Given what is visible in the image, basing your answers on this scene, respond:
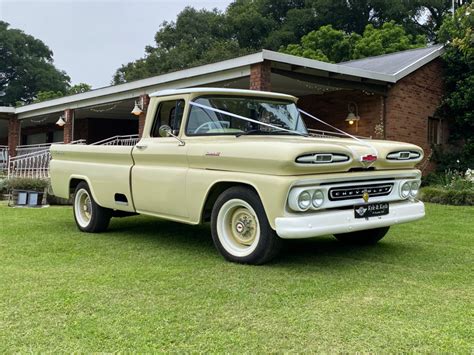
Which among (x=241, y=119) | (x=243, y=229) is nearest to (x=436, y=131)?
(x=241, y=119)

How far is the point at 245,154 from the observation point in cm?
457

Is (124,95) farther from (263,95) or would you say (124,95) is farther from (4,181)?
(263,95)

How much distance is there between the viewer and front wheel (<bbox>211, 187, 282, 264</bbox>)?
454cm

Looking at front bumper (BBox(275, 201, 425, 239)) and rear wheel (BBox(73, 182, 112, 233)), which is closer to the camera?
front bumper (BBox(275, 201, 425, 239))

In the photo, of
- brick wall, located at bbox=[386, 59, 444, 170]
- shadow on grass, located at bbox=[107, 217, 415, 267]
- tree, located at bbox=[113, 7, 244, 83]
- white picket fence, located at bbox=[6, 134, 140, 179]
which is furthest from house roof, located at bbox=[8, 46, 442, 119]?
tree, located at bbox=[113, 7, 244, 83]

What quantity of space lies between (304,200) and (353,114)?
10549 mm

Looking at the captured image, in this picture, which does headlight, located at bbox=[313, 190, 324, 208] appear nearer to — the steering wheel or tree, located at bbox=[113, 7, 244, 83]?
the steering wheel

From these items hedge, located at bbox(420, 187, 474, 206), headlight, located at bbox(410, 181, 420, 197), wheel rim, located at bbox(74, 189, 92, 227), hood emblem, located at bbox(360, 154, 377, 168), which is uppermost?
hood emblem, located at bbox(360, 154, 377, 168)

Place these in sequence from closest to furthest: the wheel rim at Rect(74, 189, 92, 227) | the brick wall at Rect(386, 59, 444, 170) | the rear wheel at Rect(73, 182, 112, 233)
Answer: the rear wheel at Rect(73, 182, 112, 233) → the wheel rim at Rect(74, 189, 92, 227) → the brick wall at Rect(386, 59, 444, 170)

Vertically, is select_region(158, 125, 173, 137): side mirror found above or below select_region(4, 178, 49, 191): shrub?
above

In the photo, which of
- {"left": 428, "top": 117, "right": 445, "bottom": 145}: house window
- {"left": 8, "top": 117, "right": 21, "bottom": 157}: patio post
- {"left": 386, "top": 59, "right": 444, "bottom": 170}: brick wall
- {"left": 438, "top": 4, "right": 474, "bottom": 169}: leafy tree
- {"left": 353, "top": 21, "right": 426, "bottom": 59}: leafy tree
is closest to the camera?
{"left": 386, "top": 59, "right": 444, "bottom": 170}: brick wall

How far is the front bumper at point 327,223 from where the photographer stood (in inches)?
166

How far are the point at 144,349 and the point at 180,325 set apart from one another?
0.39 meters

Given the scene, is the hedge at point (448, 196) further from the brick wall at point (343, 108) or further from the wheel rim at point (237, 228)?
the wheel rim at point (237, 228)
